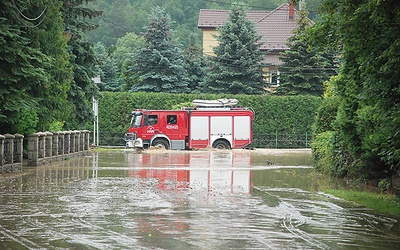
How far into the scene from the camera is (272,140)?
48344 millimetres

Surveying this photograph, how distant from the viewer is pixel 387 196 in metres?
17.1

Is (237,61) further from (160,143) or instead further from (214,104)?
(160,143)

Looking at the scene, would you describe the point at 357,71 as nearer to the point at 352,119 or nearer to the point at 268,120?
the point at 352,119

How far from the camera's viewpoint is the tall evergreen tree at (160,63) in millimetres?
53312

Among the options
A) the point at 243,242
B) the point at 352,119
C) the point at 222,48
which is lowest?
the point at 243,242

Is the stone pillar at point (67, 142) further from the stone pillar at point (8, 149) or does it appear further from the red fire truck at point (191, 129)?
the red fire truck at point (191, 129)

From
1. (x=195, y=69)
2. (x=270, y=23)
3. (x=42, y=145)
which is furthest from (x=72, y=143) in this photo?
(x=270, y=23)

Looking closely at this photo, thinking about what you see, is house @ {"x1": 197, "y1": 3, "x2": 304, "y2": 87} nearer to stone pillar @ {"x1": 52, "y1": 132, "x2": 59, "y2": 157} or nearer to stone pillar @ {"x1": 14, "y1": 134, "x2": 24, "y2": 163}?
stone pillar @ {"x1": 52, "y1": 132, "x2": 59, "y2": 157}

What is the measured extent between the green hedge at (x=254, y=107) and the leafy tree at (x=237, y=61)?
13.7 feet

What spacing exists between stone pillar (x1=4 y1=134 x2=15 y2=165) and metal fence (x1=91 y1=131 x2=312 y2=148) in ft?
80.7

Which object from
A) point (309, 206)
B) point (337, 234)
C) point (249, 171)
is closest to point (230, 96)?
point (249, 171)

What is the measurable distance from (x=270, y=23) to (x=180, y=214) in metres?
56.2

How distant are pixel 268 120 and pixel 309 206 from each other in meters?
33.2

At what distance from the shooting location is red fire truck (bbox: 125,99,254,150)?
→ 41.1 meters
